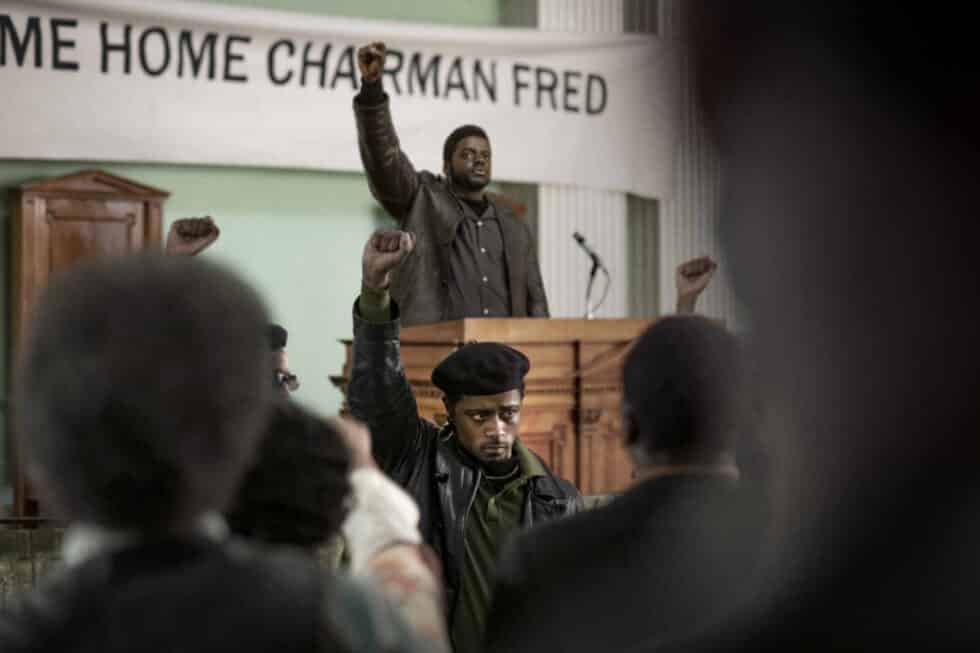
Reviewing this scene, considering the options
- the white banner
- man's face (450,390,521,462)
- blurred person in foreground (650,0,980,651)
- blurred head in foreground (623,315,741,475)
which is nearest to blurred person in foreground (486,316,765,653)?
blurred head in foreground (623,315,741,475)

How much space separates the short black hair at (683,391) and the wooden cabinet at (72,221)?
19.5 feet

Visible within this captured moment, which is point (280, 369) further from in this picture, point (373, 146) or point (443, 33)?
point (443, 33)

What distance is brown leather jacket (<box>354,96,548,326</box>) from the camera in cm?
596

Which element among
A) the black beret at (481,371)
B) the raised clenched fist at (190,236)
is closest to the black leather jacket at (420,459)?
the black beret at (481,371)

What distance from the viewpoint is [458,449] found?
3.54m

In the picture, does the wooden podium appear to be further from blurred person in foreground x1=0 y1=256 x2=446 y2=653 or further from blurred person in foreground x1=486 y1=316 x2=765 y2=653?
blurred person in foreground x1=0 y1=256 x2=446 y2=653

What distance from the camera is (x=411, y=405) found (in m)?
3.20

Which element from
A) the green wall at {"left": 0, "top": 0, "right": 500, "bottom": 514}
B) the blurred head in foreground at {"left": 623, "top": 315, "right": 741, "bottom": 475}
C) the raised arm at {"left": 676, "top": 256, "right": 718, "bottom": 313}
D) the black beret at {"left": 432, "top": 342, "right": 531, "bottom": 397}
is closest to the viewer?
the blurred head in foreground at {"left": 623, "top": 315, "right": 741, "bottom": 475}

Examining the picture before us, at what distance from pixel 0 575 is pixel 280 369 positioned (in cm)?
89

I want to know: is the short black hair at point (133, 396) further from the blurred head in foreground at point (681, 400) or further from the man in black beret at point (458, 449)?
the man in black beret at point (458, 449)

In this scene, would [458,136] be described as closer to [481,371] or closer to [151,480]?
[481,371]

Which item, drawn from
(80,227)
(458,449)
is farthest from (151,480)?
(80,227)

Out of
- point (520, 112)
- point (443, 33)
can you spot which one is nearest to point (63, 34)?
point (443, 33)

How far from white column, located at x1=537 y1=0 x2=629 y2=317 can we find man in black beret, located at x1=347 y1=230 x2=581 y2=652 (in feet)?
18.4
